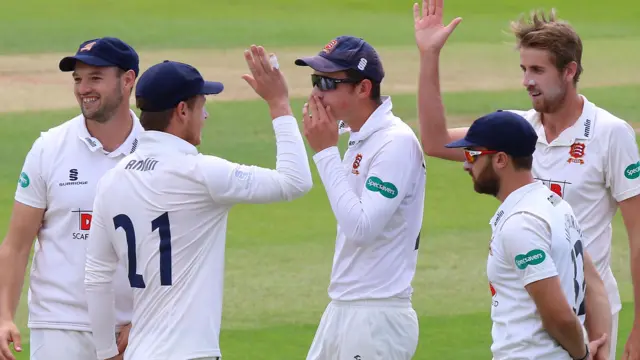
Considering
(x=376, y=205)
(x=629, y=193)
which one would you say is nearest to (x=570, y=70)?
(x=629, y=193)

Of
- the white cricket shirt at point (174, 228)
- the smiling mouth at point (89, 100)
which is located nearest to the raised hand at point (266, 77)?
the white cricket shirt at point (174, 228)

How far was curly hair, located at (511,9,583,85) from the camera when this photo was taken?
6.25 m

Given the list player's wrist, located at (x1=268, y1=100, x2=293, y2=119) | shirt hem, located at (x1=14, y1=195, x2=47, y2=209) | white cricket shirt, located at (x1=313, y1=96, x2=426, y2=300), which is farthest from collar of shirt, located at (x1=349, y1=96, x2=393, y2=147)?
shirt hem, located at (x1=14, y1=195, x2=47, y2=209)

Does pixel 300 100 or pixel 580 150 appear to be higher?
pixel 580 150

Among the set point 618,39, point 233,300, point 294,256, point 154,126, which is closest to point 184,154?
point 154,126

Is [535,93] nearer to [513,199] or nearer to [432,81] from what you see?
[432,81]

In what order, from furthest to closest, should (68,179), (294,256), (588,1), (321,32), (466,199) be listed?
(588,1), (321,32), (466,199), (294,256), (68,179)

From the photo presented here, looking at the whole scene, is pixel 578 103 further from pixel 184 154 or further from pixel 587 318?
pixel 184 154

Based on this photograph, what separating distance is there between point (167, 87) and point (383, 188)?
112cm

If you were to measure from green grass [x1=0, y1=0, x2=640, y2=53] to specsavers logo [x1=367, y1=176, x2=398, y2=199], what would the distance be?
18.6 meters

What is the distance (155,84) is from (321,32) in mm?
21279

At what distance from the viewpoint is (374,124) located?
591 cm

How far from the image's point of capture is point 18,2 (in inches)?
1185

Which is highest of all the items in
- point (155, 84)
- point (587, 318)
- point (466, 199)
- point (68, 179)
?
point (155, 84)
